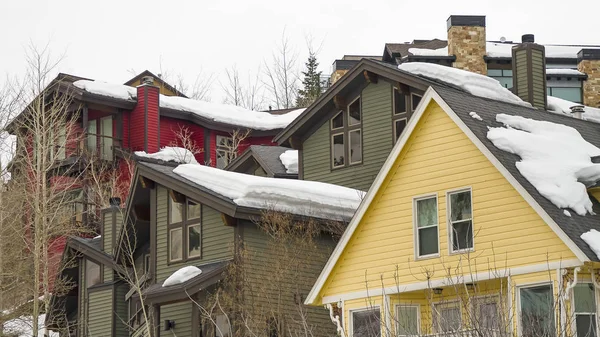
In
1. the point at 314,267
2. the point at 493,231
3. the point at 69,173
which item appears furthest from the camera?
the point at 69,173

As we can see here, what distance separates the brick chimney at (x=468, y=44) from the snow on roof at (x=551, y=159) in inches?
868

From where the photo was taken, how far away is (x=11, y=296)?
135 feet

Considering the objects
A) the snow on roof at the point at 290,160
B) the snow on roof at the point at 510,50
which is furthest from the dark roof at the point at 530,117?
the snow on roof at the point at 510,50

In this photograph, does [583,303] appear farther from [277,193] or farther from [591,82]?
[591,82]

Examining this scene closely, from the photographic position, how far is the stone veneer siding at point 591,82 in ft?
169

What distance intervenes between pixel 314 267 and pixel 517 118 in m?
7.93

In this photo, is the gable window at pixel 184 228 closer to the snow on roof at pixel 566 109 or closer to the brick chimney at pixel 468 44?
the snow on roof at pixel 566 109

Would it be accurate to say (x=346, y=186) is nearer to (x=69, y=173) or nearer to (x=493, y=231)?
(x=493, y=231)

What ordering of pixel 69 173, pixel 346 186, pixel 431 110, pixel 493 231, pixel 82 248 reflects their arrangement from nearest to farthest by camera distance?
1. pixel 493 231
2. pixel 431 110
3. pixel 346 186
4. pixel 82 248
5. pixel 69 173

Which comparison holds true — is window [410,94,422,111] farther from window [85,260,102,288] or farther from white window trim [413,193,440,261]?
window [85,260,102,288]

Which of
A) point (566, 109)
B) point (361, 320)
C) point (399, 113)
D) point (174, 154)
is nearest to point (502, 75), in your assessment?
point (566, 109)

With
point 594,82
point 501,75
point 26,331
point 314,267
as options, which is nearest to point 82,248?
point 26,331

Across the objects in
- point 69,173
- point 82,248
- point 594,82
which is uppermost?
point 594,82

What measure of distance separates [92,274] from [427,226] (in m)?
16.6
